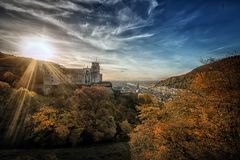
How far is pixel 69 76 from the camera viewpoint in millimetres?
91938

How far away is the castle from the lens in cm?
7231

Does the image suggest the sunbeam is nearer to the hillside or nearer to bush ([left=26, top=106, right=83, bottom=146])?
bush ([left=26, top=106, right=83, bottom=146])

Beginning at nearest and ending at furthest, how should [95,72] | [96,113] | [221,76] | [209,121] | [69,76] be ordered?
[209,121]
[221,76]
[96,113]
[69,76]
[95,72]

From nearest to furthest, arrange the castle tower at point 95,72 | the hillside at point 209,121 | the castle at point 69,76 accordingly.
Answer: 1. the hillside at point 209,121
2. the castle at point 69,76
3. the castle tower at point 95,72

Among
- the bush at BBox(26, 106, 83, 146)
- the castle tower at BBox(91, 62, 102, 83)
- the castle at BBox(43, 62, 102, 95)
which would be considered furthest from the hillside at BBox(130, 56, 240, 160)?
the castle tower at BBox(91, 62, 102, 83)

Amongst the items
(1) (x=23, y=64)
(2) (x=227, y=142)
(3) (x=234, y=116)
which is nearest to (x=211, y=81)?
(3) (x=234, y=116)

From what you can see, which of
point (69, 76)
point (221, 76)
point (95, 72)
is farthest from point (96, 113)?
point (95, 72)

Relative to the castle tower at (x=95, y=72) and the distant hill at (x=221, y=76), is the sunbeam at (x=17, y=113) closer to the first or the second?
the distant hill at (x=221, y=76)

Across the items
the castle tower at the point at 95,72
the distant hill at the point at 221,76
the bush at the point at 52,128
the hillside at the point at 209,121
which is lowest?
the bush at the point at 52,128

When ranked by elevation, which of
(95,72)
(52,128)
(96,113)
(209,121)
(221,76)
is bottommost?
(52,128)

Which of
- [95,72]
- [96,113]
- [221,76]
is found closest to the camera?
[221,76]

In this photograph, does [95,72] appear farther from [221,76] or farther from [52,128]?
[221,76]

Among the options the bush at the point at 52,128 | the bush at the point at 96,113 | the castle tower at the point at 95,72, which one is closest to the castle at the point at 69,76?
the castle tower at the point at 95,72

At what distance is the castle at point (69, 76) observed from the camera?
7231 cm
